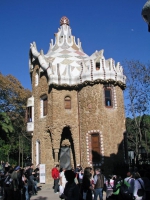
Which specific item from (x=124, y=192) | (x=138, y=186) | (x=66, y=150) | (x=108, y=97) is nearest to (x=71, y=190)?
(x=124, y=192)

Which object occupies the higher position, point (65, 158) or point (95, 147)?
point (95, 147)

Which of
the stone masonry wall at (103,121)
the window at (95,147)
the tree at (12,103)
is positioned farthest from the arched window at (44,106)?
the tree at (12,103)

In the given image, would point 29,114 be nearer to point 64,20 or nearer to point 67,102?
point 67,102

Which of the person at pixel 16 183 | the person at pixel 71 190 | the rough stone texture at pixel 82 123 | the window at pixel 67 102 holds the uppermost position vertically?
the window at pixel 67 102

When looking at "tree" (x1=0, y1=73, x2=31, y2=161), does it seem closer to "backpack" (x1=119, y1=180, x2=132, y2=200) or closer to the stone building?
the stone building

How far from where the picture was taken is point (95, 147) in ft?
52.9

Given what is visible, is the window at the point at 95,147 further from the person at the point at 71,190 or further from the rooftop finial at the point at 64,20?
the rooftop finial at the point at 64,20

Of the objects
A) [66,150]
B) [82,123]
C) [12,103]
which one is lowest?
[66,150]

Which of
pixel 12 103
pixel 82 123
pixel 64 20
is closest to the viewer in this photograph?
pixel 82 123

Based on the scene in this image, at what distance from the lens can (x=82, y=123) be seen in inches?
661

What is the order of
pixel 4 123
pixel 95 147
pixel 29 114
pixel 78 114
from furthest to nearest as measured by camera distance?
1. pixel 4 123
2. pixel 29 114
3. pixel 78 114
4. pixel 95 147

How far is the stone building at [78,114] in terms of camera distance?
16141 millimetres

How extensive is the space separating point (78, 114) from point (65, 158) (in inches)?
129

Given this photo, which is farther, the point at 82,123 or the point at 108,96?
the point at 108,96
